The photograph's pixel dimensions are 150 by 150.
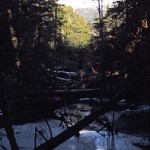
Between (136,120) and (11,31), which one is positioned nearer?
(11,31)

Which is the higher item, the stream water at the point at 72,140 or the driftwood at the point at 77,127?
the driftwood at the point at 77,127

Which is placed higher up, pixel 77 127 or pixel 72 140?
pixel 77 127

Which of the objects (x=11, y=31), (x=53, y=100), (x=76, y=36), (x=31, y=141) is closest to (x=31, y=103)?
(x=53, y=100)

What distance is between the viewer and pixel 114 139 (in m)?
11.7

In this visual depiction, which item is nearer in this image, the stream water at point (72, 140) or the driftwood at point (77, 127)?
the driftwood at point (77, 127)

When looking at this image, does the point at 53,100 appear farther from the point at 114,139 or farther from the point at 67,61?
the point at 67,61

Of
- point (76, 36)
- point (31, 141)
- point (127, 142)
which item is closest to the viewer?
point (31, 141)

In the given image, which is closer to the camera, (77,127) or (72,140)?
(77,127)

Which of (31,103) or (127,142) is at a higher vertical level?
(31,103)

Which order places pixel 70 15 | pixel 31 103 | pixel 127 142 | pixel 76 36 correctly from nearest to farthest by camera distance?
1. pixel 31 103
2. pixel 127 142
3. pixel 76 36
4. pixel 70 15

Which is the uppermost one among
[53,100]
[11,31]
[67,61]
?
[11,31]

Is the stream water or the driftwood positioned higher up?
the driftwood

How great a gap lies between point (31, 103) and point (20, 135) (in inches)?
122

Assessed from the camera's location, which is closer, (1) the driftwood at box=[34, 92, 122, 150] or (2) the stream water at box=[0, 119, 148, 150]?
(1) the driftwood at box=[34, 92, 122, 150]
